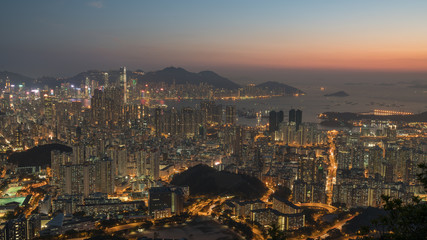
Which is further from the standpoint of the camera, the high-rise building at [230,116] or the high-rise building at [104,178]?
the high-rise building at [230,116]

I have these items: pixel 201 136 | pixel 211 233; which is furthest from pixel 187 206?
pixel 201 136

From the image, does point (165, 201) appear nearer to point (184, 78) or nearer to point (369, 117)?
point (369, 117)

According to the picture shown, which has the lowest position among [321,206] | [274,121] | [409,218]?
[321,206]

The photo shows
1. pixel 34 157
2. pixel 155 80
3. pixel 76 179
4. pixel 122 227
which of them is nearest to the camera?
pixel 122 227

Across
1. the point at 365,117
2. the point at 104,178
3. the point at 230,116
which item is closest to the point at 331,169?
the point at 104,178

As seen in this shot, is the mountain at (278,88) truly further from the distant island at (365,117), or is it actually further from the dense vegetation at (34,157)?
the dense vegetation at (34,157)

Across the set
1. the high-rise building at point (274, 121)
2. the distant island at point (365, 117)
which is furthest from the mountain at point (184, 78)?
the high-rise building at point (274, 121)
